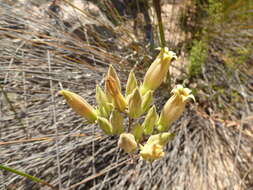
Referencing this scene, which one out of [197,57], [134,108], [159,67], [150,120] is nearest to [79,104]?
[134,108]

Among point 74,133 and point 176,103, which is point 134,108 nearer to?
point 176,103

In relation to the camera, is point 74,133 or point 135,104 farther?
point 74,133

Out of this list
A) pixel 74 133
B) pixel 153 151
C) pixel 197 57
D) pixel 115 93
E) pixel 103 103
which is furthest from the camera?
pixel 197 57

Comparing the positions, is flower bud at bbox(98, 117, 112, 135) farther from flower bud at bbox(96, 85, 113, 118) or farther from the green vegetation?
the green vegetation

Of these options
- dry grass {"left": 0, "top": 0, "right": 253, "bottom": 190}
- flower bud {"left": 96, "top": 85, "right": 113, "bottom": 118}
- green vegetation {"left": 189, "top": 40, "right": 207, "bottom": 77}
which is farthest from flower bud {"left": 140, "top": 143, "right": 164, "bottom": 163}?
green vegetation {"left": 189, "top": 40, "right": 207, "bottom": 77}

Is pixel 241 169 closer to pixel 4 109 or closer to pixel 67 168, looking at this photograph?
pixel 67 168

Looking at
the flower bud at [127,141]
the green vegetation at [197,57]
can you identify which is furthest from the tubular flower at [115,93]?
the green vegetation at [197,57]

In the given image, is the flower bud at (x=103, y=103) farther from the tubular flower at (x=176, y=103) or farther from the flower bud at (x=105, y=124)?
the tubular flower at (x=176, y=103)

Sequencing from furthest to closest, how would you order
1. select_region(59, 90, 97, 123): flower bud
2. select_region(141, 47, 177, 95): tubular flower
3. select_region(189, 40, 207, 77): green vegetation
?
1. select_region(189, 40, 207, 77): green vegetation
2. select_region(141, 47, 177, 95): tubular flower
3. select_region(59, 90, 97, 123): flower bud
